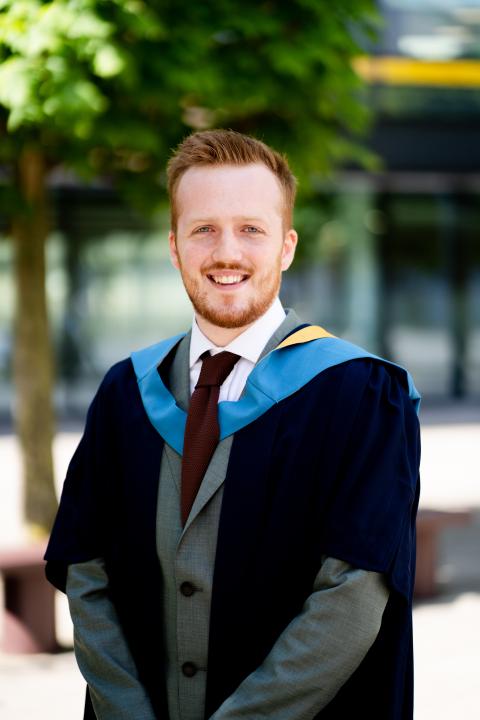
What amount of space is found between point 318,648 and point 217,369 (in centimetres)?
63

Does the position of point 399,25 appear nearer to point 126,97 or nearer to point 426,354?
point 426,354

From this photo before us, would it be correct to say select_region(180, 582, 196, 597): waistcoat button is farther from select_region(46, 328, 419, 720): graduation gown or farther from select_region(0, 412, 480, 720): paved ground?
select_region(0, 412, 480, 720): paved ground

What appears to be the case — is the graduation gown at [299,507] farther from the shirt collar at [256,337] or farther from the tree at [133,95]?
the tree at [133,95]

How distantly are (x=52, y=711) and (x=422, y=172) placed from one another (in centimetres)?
1080

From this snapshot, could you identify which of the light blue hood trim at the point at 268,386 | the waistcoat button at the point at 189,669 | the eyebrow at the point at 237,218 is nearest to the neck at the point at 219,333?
the light blue hood trim at the point at 268,386

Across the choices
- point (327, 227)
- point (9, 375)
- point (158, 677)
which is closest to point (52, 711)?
point (158, 677)

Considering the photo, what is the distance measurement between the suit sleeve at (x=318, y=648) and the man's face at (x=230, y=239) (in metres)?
0.60

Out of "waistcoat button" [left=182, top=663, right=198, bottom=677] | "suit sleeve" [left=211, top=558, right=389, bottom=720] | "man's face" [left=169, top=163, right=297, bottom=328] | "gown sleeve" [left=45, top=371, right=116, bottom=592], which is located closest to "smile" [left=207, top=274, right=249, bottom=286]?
"man's face" [left=169, top=163, right=297, bottom=328]

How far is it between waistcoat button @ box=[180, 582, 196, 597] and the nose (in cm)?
69

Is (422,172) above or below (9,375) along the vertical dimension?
above

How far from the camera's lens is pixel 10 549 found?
491 centimetres

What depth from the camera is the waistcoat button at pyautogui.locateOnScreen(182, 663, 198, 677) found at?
2.06m

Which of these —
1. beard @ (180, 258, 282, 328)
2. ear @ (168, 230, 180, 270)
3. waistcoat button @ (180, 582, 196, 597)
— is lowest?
waistcoat button @ (180, 582, 196, 597)

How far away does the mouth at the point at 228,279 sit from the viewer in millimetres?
2096
